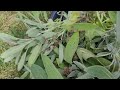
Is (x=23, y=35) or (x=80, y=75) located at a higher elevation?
(x=23, y=35)

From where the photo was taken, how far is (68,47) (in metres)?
0.77

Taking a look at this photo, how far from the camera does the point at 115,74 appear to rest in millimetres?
723

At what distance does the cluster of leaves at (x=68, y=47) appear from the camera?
0.74m

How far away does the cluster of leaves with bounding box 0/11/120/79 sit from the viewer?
736mm

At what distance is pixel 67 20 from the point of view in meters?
0.78
